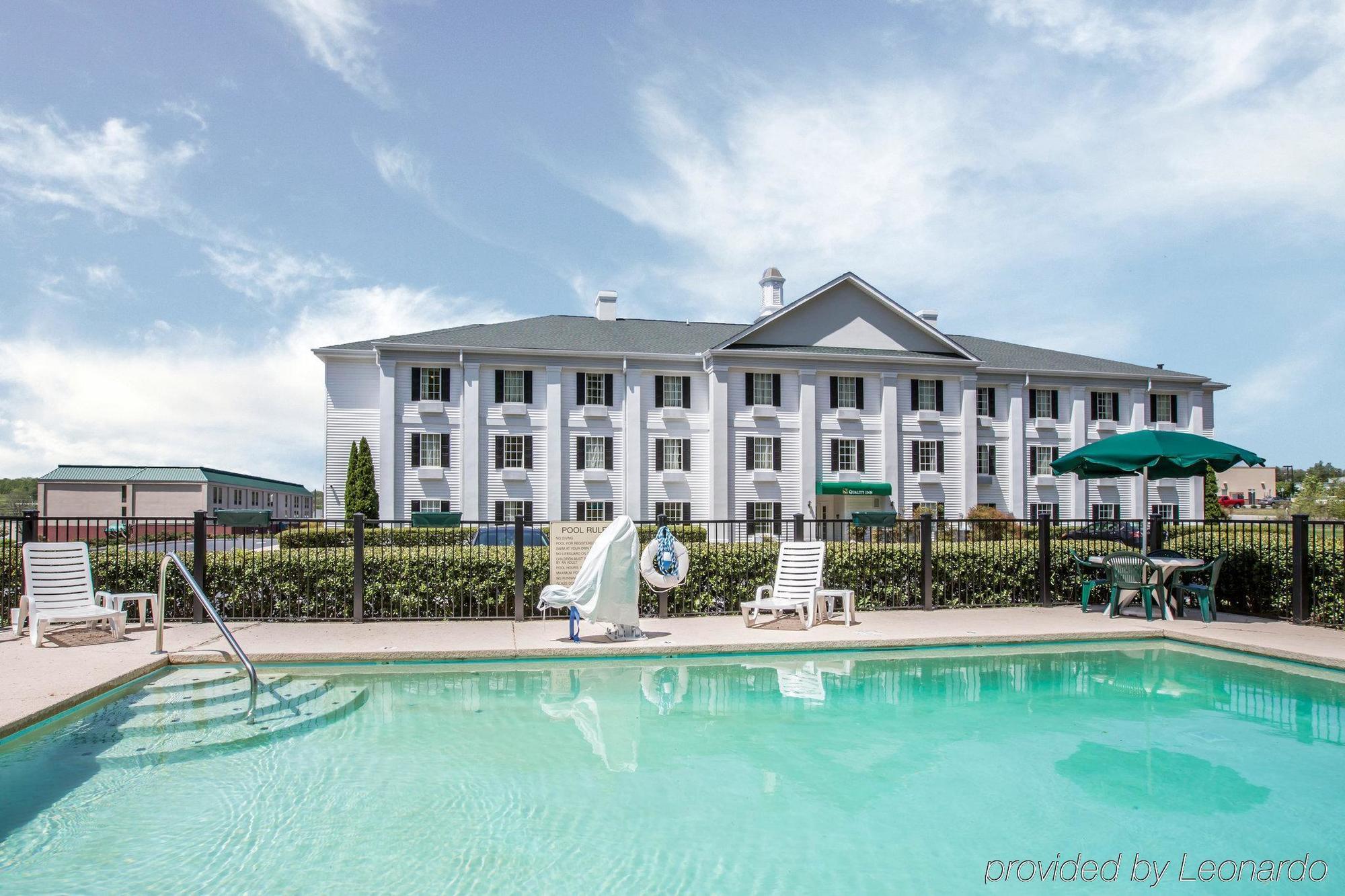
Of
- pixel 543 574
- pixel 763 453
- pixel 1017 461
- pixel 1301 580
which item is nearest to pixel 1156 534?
pixel 1301 580

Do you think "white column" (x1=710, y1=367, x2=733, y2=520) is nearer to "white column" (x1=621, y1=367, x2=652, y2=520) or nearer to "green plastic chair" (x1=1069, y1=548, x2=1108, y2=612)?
"white column" (x1=621, y1=367, x2=652, y2=520)

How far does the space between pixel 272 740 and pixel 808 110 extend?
1231 cm

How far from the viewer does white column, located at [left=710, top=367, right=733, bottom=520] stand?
33.9 metres

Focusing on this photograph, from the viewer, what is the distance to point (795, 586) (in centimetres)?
1164

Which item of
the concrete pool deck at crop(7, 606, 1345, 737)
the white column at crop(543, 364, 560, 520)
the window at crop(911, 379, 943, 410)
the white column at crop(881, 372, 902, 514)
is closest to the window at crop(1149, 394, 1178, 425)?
the window at crop(911, 379, 943, 410)

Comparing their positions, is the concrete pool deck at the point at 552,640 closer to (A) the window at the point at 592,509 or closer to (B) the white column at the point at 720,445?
(B) the white column at the point at 720,445

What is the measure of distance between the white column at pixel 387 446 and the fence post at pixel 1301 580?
28.7 meters

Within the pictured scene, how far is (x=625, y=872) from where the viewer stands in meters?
4.44

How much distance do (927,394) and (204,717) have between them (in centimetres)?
3354

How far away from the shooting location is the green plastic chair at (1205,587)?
11641 mm

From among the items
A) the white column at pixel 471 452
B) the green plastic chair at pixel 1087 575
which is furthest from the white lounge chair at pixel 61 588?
the white column at pixel 471 452

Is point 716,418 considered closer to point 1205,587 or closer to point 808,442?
point 808,442

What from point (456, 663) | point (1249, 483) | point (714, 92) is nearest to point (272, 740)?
point (456, 663)

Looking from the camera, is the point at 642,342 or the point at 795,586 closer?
the point at 795,586
